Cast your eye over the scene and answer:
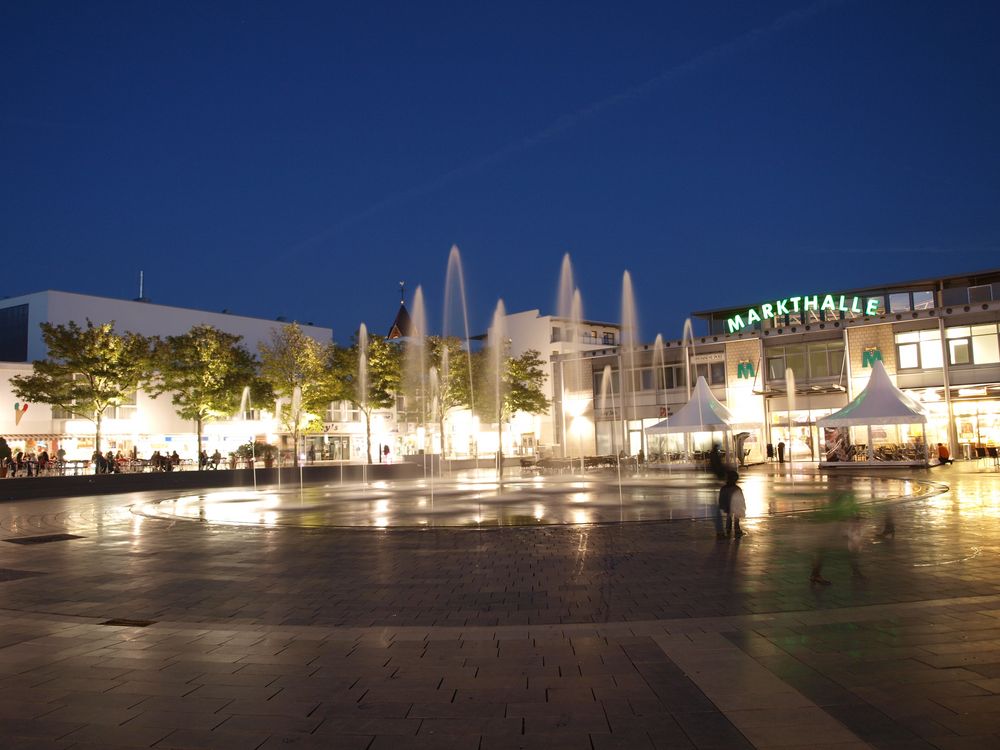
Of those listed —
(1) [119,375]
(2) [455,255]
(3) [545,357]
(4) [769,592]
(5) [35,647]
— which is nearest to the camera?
(5) [35,647]

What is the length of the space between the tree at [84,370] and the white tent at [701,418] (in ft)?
106

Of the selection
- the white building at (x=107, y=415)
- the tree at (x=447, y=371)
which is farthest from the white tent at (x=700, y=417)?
the white building at (x=107, y=415)

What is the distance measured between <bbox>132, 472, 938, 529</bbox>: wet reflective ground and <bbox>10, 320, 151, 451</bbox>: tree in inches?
835

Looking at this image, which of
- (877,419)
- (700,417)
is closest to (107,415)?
(700,417)

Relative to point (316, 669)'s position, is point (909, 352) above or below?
above

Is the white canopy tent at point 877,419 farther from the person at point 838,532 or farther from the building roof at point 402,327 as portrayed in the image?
the building roof at point 402,327

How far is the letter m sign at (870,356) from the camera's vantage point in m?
44.8

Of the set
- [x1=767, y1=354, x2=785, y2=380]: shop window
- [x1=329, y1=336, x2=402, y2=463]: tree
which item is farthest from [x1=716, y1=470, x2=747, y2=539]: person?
[x1=329, y1=336, x2=402, y2=463]: tree

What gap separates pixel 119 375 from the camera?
155 feet

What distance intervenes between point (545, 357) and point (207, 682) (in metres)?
74.1

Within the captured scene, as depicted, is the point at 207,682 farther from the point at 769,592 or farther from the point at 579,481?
the point at 579,481

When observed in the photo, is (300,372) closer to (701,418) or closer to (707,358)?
(707,358)

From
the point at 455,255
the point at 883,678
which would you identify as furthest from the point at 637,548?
the point at 455,255

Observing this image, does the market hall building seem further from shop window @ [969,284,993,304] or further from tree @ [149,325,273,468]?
tree @ [149,325,273,468]
